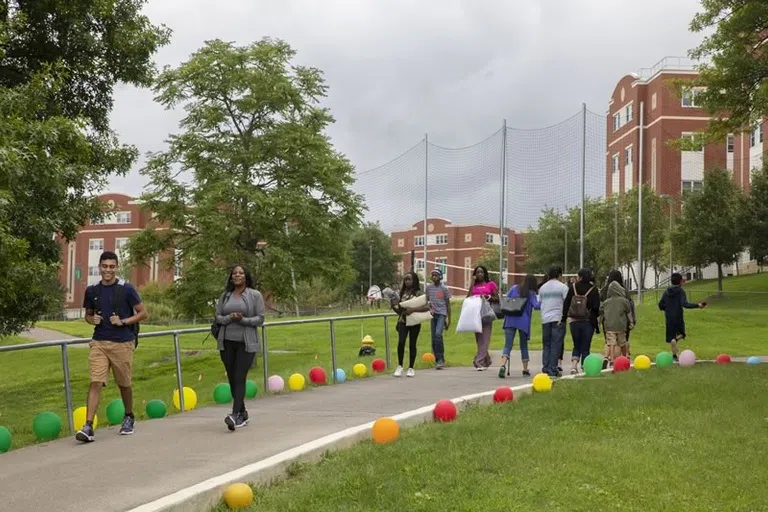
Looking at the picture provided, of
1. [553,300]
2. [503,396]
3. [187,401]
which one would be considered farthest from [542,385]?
[187,401]

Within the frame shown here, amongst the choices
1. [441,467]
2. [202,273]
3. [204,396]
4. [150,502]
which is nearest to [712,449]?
[441,467]

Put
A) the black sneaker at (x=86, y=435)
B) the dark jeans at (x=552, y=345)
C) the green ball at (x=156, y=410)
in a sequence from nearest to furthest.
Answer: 1. the black sneaker at (x=86, y=435)
2. the green ball at (x=156, y=410)
3. the dark jeans at (x=552, y=345)

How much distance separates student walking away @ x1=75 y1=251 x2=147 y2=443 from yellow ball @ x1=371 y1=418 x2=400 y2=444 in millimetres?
2777

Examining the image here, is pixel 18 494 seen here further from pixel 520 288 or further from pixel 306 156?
pixel 306 156

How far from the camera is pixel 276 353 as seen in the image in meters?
26.8

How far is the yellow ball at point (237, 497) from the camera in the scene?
231 inches

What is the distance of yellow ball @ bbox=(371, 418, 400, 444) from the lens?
779 centimetres

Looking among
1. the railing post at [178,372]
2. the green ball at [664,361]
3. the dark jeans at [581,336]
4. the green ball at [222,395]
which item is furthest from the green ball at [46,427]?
the green ball at [664,361]

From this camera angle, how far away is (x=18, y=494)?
6.43m

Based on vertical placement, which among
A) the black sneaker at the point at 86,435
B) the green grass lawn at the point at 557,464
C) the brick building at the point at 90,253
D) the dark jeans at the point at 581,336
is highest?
the brick building at the point at 90,253

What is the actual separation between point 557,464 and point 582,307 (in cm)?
806

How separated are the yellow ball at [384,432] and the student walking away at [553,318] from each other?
6.96 m

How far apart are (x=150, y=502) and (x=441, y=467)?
2.04 metres

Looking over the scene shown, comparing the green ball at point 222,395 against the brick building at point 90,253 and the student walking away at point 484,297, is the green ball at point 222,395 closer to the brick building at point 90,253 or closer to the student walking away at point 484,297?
the student walking away at point 484,297
